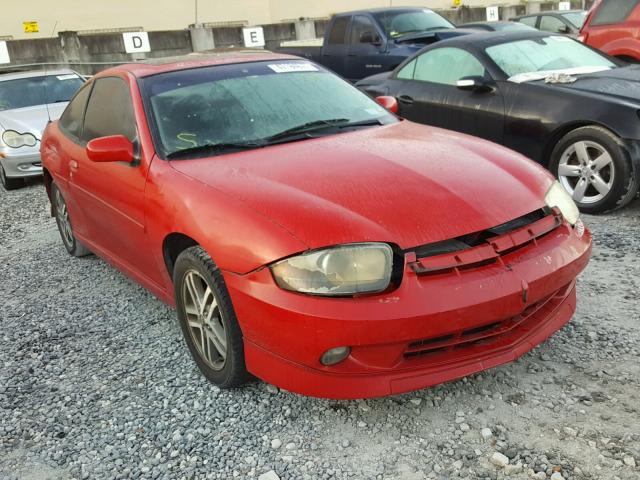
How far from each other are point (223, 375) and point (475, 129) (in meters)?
3.66

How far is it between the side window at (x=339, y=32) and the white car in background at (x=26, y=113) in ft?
13.8

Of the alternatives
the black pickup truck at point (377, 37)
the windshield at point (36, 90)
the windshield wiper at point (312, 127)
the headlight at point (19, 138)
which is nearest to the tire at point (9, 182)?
the headlight at point (19, 138)

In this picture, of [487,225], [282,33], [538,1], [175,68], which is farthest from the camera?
[538,1]

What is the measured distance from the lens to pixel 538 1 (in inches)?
1168

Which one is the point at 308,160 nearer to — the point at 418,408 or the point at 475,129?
the point at 418,408

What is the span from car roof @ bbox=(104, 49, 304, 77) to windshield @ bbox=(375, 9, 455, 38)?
6.55 m

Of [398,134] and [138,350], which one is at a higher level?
[398,134]

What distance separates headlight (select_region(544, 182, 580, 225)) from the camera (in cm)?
280

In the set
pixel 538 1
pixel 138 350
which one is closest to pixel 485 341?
pixel 138 350

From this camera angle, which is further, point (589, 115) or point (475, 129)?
point (475, 129)

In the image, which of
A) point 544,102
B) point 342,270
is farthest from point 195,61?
point 544,102

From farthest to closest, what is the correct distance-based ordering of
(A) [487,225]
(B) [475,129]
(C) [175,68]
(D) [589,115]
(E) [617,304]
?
(B) [475,129] < (D) [589,115] < (C) [175,68] < (E) [617,304] < (A) [487,225]

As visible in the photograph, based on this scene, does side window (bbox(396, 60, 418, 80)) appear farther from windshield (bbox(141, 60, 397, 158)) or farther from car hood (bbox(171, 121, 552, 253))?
car hood (bbox(171, 121, 552, 253))

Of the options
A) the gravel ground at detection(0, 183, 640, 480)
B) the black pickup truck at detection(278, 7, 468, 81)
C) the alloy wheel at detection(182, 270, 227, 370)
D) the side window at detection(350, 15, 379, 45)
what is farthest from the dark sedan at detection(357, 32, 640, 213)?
the side window at detection(350, 15, 379, 45)
